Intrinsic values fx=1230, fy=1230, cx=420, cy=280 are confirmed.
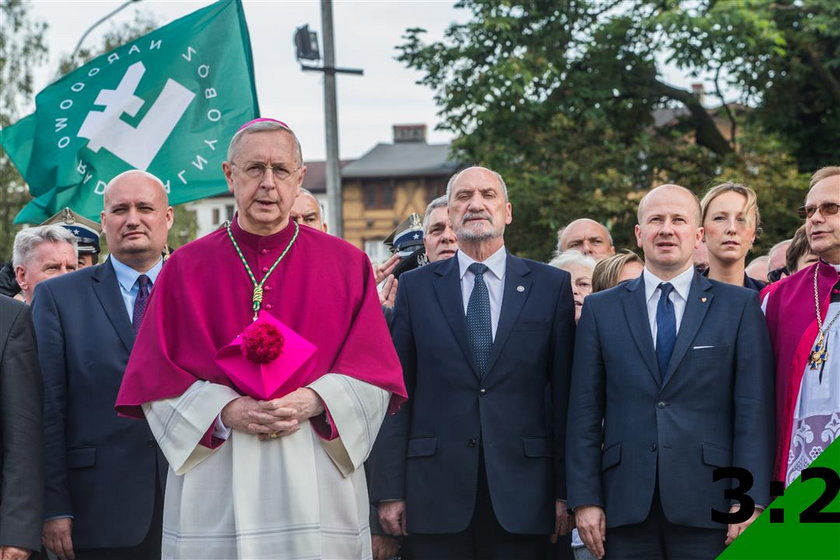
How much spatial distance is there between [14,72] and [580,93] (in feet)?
67.2

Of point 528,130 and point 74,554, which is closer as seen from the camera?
point 74,554

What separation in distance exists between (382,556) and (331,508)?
4.36 feet

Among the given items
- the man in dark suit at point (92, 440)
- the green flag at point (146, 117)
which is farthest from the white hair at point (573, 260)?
the man in dark suit at point (92, 440)

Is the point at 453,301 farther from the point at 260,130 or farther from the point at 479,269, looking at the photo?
the point at 260,130

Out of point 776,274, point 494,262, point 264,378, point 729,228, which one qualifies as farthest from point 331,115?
point 264,378

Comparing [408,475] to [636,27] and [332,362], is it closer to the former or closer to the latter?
[332,362]

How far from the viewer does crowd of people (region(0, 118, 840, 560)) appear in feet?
15.3

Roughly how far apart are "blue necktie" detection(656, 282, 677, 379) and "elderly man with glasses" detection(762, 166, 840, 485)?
488 mm

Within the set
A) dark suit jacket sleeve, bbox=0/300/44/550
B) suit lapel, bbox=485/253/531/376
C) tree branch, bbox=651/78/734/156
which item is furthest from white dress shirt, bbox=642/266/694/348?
tree branch, bbox=651/78/734/156

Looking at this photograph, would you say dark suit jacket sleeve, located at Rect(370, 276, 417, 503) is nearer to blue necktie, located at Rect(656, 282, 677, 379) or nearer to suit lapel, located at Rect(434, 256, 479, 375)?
suit lapel, located at Rect(434, 256, 479, 375)

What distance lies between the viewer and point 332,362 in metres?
4.85

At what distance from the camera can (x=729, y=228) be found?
659 centimetres

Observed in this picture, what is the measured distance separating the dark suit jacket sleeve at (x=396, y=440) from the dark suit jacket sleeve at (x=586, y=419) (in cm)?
79

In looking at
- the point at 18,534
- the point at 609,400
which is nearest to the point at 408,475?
the point at 609,400
